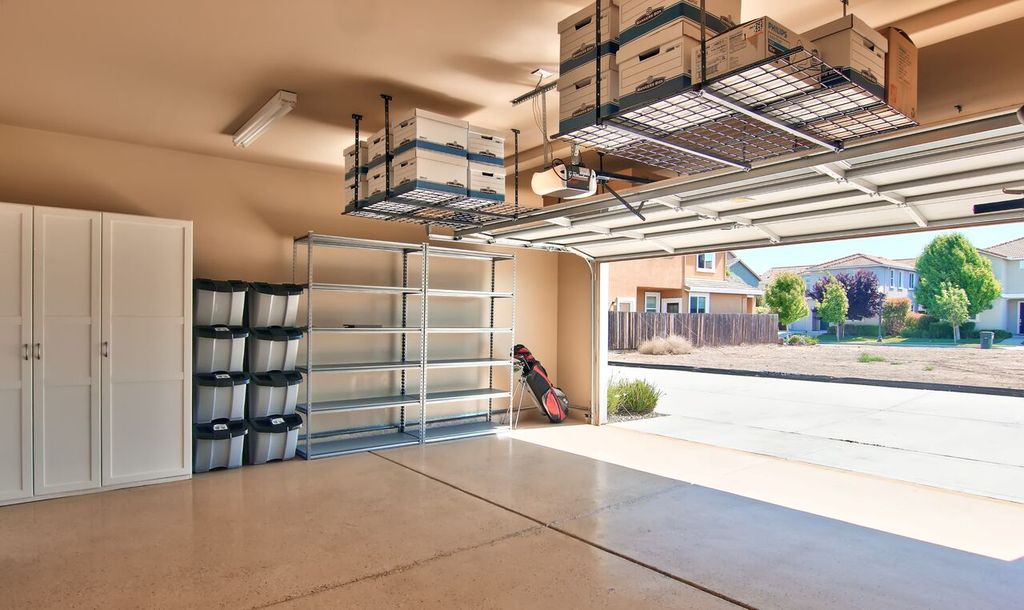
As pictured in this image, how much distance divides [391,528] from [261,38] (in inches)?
126

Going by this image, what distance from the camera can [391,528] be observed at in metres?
3.87

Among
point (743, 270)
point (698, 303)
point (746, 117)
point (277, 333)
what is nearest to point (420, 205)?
point (277, 333)

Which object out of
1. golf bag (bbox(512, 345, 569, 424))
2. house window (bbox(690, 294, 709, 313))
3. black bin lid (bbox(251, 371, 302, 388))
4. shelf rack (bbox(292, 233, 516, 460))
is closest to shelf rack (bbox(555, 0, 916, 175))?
shelf rack (bbox(292, 233, 516, 460))

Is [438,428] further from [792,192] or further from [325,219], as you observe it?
[792,192]

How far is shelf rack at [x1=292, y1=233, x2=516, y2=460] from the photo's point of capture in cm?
584

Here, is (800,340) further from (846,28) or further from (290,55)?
(290,55)

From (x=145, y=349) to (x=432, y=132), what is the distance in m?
3.13

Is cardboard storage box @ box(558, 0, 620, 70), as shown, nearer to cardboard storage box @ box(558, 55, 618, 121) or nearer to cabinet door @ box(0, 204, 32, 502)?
cardboard storage box @ box(558, 55, 618, 121)

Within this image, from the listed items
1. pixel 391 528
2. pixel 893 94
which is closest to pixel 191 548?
pixel 391 528

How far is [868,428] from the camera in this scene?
7715mm

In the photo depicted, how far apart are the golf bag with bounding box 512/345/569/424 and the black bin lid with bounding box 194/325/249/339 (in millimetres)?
3485

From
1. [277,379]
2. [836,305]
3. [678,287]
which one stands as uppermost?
[678,287]

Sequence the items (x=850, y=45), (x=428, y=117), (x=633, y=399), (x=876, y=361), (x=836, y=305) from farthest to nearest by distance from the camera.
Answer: (x=836, y=305) < (x=876, y=361) < (x=633, y=399) < (x=428, y=117) < (x=850, y=45)

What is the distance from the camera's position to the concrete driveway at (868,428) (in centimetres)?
569
